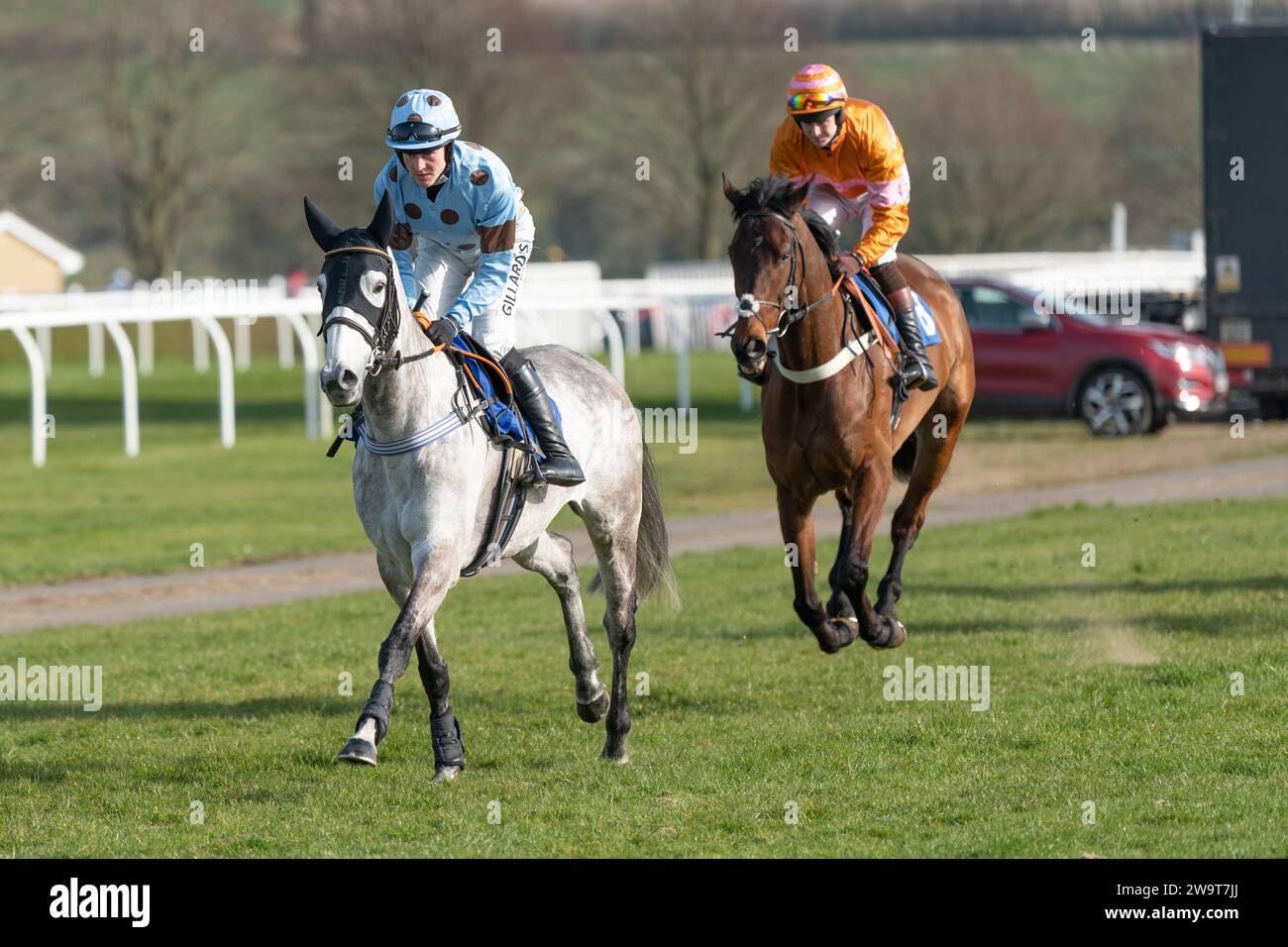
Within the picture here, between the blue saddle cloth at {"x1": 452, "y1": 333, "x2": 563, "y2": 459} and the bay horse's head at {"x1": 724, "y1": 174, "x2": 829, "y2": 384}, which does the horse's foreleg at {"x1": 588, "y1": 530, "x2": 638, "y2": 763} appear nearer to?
the blue saddle cloth at {"x1": 452, "y1": 333, "x2": 563, "y2": 459}

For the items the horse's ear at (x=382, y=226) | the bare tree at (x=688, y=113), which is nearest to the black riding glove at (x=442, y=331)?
the horse's ear at (x=382, y=226)

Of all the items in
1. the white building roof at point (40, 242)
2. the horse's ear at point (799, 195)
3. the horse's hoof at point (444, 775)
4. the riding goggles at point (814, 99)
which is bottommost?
the horse's hoof at point (444, 775)

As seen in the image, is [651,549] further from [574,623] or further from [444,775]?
[444,775]

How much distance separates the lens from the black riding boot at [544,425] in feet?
24.2

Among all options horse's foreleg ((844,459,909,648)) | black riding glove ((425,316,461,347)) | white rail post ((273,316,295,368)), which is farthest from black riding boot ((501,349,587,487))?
white rail post ((273,316,295,368))

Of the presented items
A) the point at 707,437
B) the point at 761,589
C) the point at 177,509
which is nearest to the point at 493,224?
the point at 761,589

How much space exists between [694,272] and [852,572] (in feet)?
130

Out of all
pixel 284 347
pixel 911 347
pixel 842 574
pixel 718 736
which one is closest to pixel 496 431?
pixel 718 736

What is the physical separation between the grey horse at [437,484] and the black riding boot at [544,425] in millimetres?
172

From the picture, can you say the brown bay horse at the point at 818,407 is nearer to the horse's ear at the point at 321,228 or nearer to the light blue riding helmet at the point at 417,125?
the light blue riding helmet at the point at 417,125

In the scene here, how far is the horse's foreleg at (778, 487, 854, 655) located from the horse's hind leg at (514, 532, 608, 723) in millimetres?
1058

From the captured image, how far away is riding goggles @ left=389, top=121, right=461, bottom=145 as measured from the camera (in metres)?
7.00

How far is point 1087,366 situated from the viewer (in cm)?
2122

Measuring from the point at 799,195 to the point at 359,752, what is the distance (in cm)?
332
